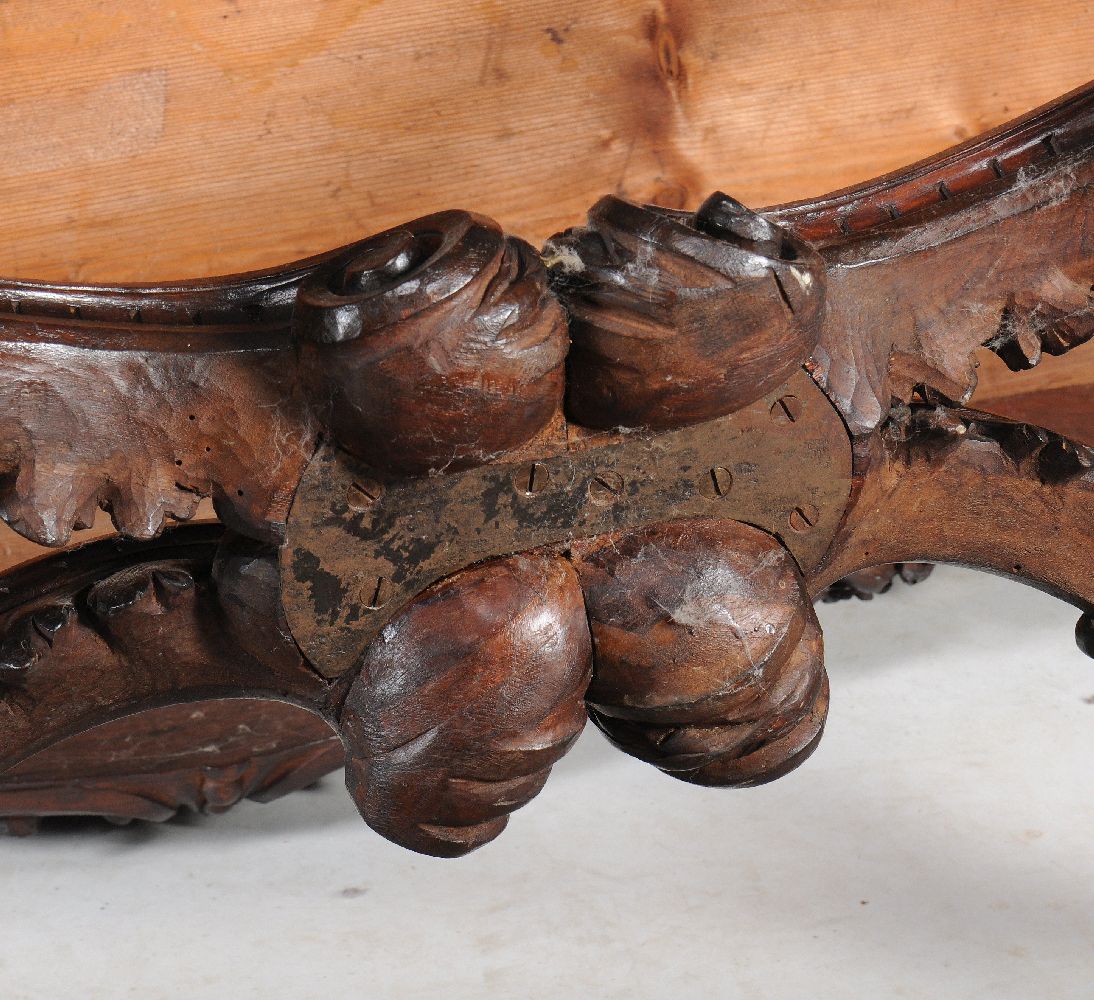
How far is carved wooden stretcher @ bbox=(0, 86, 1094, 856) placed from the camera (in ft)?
1.66

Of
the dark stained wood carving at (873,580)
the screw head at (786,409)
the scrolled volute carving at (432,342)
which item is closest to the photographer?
the scrolled volute carving at (432,342)

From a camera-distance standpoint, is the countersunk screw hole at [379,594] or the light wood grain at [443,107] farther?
the light wood grain at [443,107]

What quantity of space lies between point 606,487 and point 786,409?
8 cm

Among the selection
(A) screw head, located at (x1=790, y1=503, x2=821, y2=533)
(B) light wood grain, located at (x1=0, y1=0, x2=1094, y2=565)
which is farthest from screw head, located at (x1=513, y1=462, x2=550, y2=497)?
(B) light wood grain, located at (x1=0, y1=0, x2=1094, y2=565)

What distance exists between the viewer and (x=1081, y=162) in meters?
0.61

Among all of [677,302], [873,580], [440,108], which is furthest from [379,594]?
[873,580]

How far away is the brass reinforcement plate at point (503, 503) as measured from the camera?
537 millimetres

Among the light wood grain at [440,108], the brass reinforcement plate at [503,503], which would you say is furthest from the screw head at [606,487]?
the light wood grain at [440,108]

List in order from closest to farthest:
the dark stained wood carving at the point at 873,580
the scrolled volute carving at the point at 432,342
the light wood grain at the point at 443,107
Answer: the scrolled volute carving at the point at 432,342
the light wood grain at the point at 443,107
the dark stained wood carving at the point at 873,580

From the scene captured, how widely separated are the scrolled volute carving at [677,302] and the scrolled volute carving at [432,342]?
0.6 inches

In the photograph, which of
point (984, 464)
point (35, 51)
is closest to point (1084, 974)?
point (984, 464)

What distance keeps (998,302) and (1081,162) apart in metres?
0.06

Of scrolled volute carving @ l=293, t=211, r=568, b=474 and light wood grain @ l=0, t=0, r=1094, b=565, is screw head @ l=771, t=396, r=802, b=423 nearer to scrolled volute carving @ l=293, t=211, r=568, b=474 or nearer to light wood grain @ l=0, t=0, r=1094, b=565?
scrolled volute carving @ l=293, t=211, r=568, b=474

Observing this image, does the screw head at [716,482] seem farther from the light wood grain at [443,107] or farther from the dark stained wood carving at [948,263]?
the light wood grain at [443,107]
